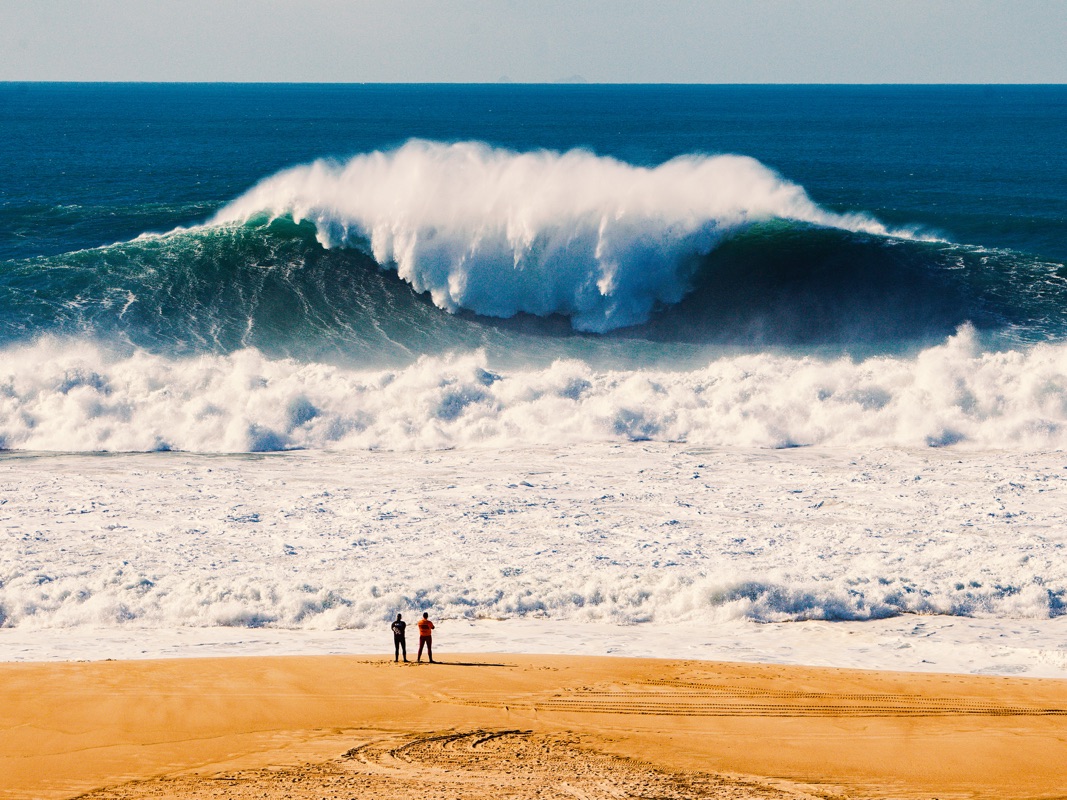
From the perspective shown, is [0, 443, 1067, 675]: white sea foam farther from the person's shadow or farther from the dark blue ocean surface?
the dark blue ocean surface

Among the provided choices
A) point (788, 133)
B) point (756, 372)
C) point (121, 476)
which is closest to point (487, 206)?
point (756, 372)

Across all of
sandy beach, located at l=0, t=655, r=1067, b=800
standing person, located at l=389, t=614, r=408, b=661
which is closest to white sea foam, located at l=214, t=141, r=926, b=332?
standing person, located at l=389, t=614, r=408, b=661

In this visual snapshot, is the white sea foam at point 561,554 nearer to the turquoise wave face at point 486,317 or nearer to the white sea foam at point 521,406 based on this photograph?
the white sea foam at point 521,406

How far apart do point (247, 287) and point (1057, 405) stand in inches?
583

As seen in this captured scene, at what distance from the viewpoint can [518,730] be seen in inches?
302

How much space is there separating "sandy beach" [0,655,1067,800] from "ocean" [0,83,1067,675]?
31.7 inches

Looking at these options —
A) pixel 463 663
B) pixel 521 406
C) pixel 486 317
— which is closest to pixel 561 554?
pixel 463 663

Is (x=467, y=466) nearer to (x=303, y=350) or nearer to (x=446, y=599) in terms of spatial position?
(x=446, y=599)

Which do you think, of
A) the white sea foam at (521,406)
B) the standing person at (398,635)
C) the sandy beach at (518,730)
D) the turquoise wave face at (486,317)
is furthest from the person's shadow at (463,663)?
the turquoise wave face at (486,317)

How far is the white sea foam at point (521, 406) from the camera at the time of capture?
603 inches

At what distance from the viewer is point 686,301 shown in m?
20.9

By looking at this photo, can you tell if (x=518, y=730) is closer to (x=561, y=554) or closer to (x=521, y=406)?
(x=561, y=554)

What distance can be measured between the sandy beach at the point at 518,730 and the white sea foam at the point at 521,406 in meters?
6.66

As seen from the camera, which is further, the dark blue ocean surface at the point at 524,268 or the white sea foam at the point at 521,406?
the dark blue ocean surface at the point at 524,268
